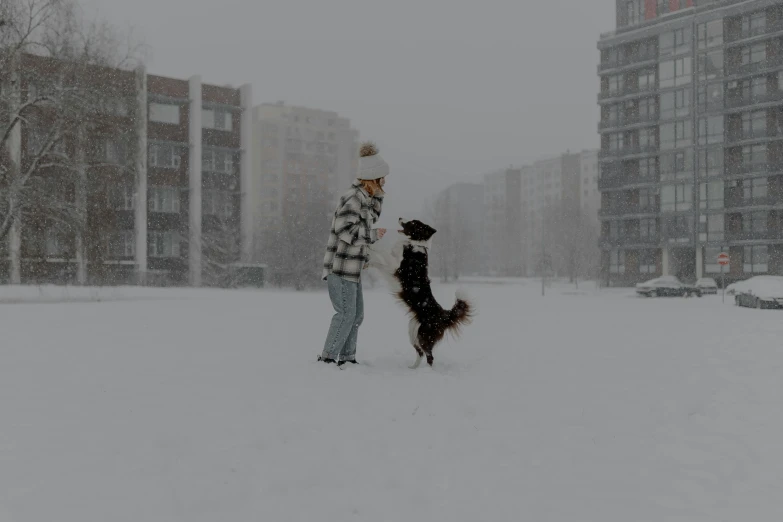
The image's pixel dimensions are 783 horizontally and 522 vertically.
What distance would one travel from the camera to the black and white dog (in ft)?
20.1

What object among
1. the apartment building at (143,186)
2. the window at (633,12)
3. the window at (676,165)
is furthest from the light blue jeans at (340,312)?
the window at (633,12)

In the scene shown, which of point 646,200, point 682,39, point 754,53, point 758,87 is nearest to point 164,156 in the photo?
point 646,200

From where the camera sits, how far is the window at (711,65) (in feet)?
156

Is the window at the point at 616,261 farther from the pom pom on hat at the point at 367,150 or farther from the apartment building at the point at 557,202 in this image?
the pom pom on hat at the point at 367,150

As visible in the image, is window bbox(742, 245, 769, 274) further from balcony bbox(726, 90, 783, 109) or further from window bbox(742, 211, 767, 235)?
balcony bbox(726, 90, 783, 109)

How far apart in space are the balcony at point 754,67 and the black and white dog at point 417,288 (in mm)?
49262

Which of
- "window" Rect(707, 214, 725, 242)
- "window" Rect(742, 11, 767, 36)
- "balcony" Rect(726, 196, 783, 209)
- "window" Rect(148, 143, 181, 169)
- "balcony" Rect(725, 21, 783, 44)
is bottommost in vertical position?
"window" Rect(707, 214, 725, 242)

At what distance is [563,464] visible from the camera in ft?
12.3

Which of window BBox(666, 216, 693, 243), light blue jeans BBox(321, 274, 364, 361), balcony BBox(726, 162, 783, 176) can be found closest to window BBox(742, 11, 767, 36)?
balcony BBox(726, 162, 783, 176)

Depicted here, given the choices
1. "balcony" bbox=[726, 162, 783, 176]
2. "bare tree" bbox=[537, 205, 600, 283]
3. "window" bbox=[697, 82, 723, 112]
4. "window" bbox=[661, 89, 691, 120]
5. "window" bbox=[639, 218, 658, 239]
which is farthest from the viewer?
"bare tree" bbox=[537, 205, 600, 283]

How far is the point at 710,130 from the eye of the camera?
157 ft

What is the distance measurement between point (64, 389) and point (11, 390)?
382 millimetres

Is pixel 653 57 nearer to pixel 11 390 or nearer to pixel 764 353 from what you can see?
pixel 764 353

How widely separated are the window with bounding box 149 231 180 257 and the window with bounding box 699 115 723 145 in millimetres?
39964
